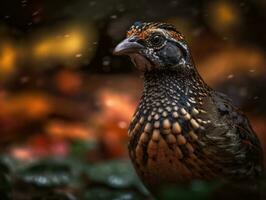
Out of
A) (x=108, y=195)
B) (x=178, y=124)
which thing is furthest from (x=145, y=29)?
(x=108, y=195)

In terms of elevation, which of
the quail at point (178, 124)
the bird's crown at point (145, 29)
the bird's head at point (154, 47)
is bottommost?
the quail at point (178, 124)

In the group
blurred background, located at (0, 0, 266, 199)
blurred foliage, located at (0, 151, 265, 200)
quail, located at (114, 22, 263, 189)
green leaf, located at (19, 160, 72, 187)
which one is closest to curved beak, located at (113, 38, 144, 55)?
quail, located at (114, 22, 263, 189)

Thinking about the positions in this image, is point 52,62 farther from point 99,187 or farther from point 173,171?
point 173,171

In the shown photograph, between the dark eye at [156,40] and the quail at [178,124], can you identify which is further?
the dark eye at [156,40]

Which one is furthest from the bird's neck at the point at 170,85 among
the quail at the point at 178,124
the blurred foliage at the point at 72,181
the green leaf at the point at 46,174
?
the green leaf at the point at 46,174

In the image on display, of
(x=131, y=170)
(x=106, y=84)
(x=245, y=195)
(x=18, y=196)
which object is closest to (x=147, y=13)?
(x=106, y=84)

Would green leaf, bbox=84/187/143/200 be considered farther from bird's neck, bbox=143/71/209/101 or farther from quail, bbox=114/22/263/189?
bird's neck, bbox=143/71/209/101

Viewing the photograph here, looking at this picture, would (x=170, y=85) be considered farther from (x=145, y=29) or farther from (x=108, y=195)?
(x=108, y=195)

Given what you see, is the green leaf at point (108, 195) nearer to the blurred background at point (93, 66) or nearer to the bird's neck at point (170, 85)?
the blurred background at point (93, 66)
